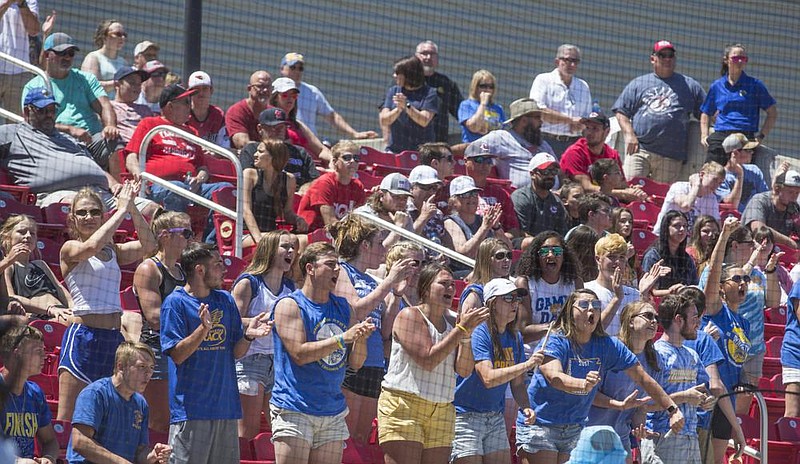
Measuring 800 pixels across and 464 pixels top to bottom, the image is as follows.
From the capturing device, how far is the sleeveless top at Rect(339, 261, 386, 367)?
6.25 metres

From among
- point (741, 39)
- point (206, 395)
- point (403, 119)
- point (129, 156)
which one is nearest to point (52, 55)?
point (129, 156)

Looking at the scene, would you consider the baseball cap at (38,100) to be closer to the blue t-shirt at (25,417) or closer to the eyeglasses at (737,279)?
the blue t-shirt at (25,417)

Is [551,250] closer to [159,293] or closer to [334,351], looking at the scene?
[334,351]

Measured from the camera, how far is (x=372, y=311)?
20.4ft

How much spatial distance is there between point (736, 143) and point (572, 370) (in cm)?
470

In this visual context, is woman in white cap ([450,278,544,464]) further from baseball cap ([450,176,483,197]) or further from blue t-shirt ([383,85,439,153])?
blue t-shirt ([383,85,439,153])

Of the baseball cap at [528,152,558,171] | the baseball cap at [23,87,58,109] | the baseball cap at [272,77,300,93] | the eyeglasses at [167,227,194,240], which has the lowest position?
the eyeglasses at [167,227,194,240]

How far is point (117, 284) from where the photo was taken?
239 inches

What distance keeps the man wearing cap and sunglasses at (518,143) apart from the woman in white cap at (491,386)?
11.1 feet

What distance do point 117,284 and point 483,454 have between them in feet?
5.85

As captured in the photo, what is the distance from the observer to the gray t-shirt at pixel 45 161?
7.77 m

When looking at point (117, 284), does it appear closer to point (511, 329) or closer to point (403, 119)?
point (511, 329)

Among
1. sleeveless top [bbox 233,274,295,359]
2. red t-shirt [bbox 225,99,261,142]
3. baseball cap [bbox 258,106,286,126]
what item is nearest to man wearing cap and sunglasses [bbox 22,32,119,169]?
red t-shirt [bbox 225,99,261,142]

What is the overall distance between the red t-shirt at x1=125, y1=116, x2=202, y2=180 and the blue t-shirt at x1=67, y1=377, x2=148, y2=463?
297cm
